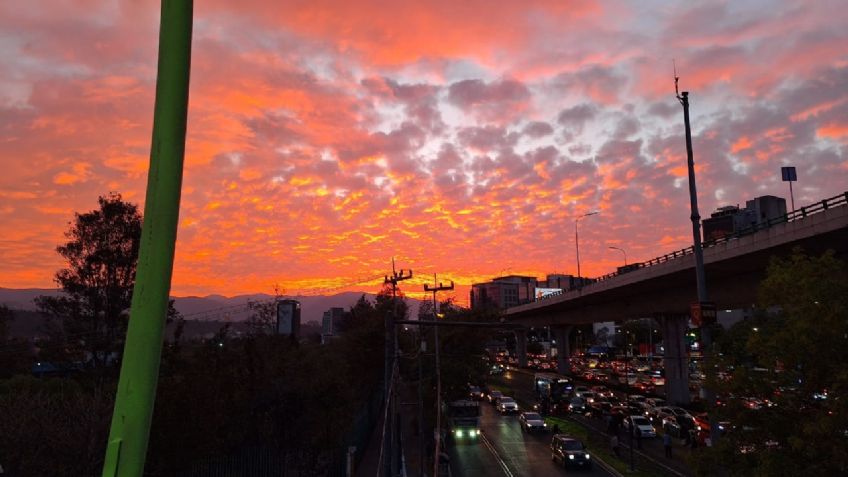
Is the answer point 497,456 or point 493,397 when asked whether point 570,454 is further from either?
point 493,397

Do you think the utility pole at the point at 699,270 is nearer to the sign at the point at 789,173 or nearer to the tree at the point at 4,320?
the sign at the point at 789,173

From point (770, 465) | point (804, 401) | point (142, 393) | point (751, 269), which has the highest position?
point (751, 269)

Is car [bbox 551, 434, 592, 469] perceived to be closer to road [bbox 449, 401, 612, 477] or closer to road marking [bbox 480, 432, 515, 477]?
road [bbox 449, 401, 612, 477]

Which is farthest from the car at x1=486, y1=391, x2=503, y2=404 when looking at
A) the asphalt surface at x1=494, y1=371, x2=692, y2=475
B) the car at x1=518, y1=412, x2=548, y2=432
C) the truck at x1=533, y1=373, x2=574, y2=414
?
the car at x1=518, y1=412, x2=548, y2=432

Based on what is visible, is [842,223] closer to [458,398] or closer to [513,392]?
[458,398]

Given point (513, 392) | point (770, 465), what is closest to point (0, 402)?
point (770, 465)

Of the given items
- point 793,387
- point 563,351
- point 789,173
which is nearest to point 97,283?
point 793,387
